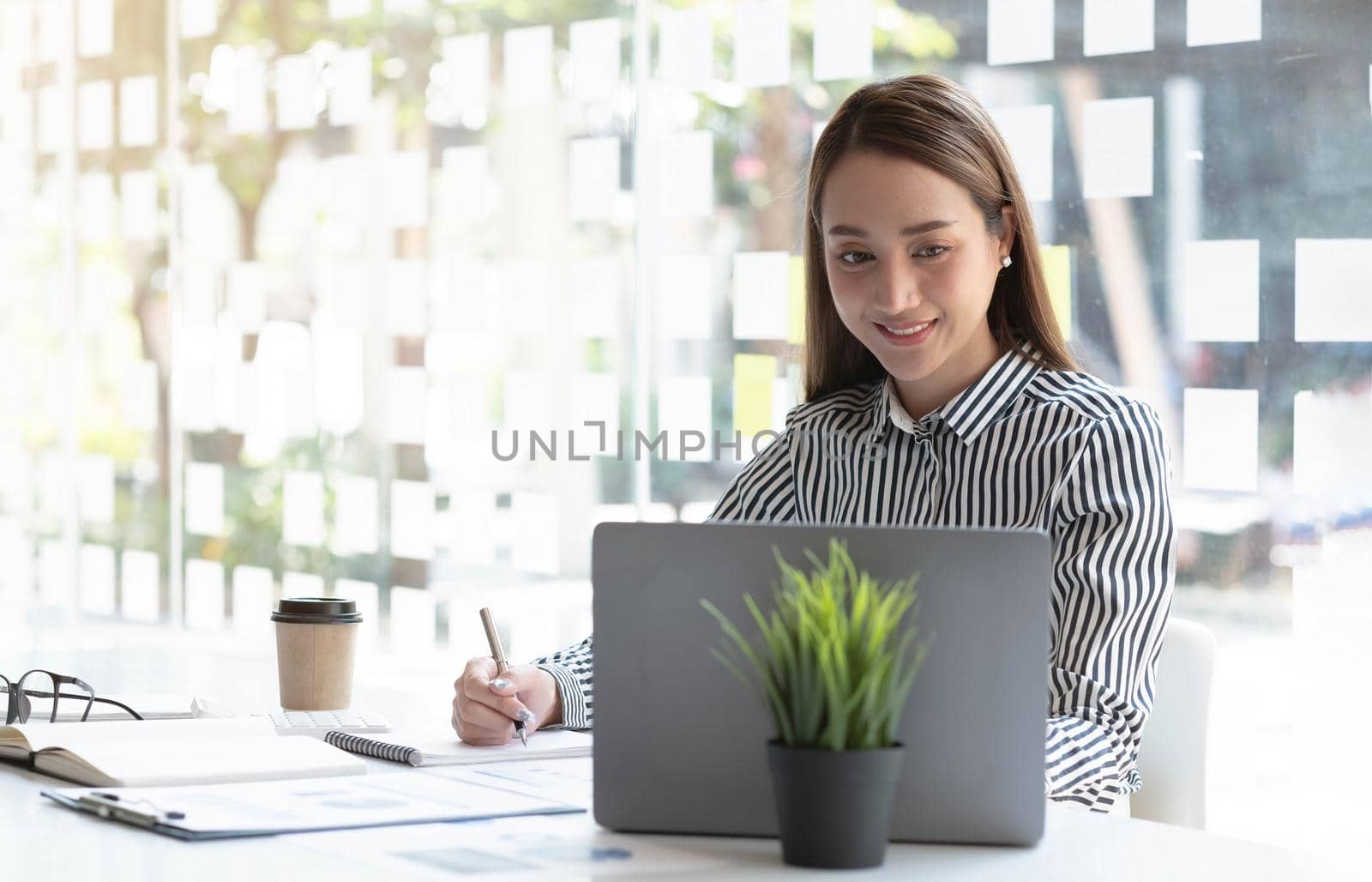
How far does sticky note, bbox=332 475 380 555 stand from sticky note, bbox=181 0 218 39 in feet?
4.72

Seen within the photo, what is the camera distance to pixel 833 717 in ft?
3.33

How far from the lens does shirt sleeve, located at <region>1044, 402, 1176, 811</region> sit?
1500 mm

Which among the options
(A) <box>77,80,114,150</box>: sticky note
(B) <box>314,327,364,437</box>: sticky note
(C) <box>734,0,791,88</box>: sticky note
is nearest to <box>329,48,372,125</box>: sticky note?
(B) <box>314,327,364,437</box>: sticky note

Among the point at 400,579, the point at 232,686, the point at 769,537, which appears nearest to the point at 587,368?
the point at 400,579

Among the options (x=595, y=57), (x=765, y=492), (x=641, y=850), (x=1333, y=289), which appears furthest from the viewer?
(x=595, y=57)

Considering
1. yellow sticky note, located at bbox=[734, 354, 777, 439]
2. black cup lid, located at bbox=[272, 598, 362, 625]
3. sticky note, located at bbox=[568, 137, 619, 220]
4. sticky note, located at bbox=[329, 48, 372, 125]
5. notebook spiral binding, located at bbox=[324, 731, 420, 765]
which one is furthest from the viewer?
sticky note, located at bbox=[329, 48, 372, 125]

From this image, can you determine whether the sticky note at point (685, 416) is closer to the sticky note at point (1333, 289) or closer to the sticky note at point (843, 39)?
the sticky note at point (843, 39)

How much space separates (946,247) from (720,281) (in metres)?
2.06

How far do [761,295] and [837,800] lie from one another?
9.21 feet

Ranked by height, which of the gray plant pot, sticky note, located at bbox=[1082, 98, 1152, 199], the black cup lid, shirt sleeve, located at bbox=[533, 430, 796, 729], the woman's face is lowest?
the gray plant pot

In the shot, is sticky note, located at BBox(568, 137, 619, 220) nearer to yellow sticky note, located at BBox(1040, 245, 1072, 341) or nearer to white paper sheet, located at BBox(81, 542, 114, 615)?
yellow sticky note, located at BBox(1040, 245, 1072, 341)

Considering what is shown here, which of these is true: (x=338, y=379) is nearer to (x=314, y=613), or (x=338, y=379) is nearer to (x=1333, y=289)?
(x=1333, y=289)

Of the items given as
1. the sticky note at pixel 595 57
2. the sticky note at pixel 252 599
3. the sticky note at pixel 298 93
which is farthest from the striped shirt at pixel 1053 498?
the sticky note at pixel 252 599

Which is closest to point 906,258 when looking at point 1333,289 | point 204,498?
point 1333,289
